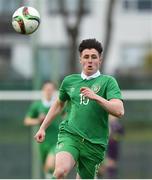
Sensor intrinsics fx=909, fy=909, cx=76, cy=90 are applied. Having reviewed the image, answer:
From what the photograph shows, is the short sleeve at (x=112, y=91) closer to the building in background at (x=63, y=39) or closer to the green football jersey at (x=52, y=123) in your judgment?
the green football jersey at (x=52, y=123)

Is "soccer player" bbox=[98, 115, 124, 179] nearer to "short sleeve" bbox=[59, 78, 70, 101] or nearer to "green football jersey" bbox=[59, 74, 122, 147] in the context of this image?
"short sleeve" bbox=[59, 78, 70, 101]

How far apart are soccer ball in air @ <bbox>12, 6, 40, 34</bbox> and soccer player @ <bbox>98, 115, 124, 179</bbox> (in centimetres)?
678

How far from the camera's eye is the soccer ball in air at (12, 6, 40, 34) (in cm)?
1073

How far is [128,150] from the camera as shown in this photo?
1859cm

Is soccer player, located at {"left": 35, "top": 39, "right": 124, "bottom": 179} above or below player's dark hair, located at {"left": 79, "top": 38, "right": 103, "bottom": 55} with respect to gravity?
below

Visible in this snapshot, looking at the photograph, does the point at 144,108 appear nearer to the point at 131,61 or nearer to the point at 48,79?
the point at 48,79

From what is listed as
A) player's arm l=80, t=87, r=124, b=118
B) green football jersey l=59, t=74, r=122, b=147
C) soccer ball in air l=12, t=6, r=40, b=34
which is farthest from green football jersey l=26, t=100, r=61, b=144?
player's arm l=80, t=87, r=124, b=118

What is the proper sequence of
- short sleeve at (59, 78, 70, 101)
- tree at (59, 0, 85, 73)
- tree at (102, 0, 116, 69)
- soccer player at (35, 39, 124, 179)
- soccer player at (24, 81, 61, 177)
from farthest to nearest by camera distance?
tree at (102, 0, 116, 69) → tree at (59, 0, 85, 73) → soccer player at (24, 81, 61, 177) → short sleeve at (59, 78, 70, 101) → soccer player at (35, 39, 124, 179)

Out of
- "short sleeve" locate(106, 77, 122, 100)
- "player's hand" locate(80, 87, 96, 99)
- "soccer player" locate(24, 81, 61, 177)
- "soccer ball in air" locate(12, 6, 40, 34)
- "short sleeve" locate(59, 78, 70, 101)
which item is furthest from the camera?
"soccer player" locate(24, 81, 61, 177)

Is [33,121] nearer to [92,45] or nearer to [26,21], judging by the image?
[26,21]

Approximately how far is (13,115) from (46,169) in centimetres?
317

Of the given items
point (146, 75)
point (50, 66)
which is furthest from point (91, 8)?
point (50, 66)

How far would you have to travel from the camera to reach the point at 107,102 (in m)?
9.45

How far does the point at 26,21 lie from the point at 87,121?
5.08 ft
